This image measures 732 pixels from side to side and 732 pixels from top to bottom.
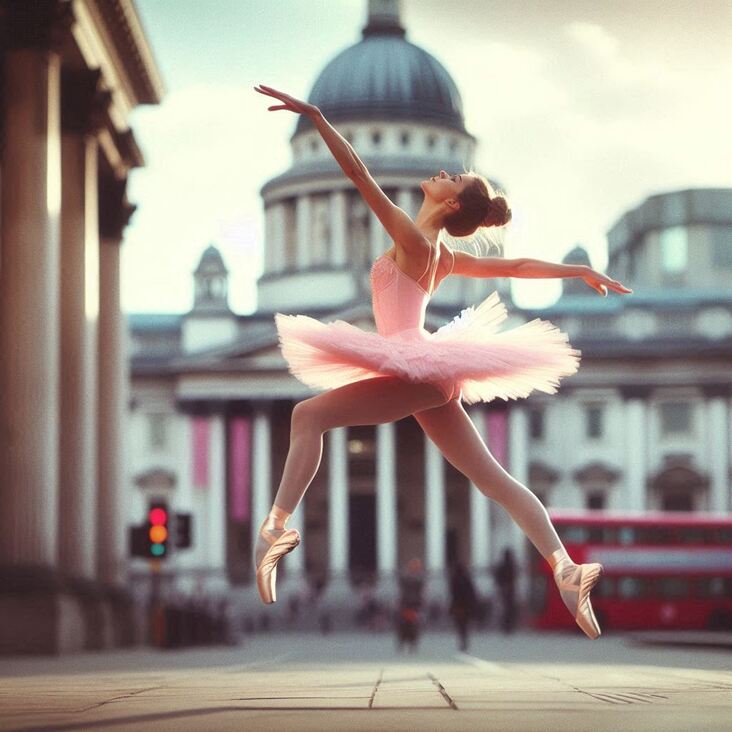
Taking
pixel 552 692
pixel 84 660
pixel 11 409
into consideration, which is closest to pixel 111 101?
pixel 11 409

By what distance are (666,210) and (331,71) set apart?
1995cm

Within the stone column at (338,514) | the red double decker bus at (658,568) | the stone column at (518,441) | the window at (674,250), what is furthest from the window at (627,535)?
the window at (674,250)

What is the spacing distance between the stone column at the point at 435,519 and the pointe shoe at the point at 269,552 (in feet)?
239

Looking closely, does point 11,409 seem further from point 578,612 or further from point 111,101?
point 578,612

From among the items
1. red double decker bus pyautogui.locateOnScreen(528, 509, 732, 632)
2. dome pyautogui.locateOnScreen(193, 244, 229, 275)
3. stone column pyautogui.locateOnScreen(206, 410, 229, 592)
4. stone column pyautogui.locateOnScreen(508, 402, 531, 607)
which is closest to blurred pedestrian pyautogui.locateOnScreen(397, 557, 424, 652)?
red double decker bus pyautogui.locateOnScreen(528, 509, 732, 632)

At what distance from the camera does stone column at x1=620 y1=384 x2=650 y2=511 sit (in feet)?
276

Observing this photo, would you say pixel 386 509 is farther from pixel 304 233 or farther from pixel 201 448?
pixel 304 233

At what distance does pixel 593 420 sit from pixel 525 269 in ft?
257

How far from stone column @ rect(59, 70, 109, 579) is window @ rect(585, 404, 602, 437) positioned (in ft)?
186

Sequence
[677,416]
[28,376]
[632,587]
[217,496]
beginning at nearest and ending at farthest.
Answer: [28,376], [632,587], [217,496], [677,416]

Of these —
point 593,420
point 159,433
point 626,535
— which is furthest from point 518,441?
point 626,535

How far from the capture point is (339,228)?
94.3m

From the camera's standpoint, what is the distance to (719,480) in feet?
272

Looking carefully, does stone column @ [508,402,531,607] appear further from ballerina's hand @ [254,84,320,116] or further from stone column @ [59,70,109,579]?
ballerina's hand @ [254,84,320,116]
